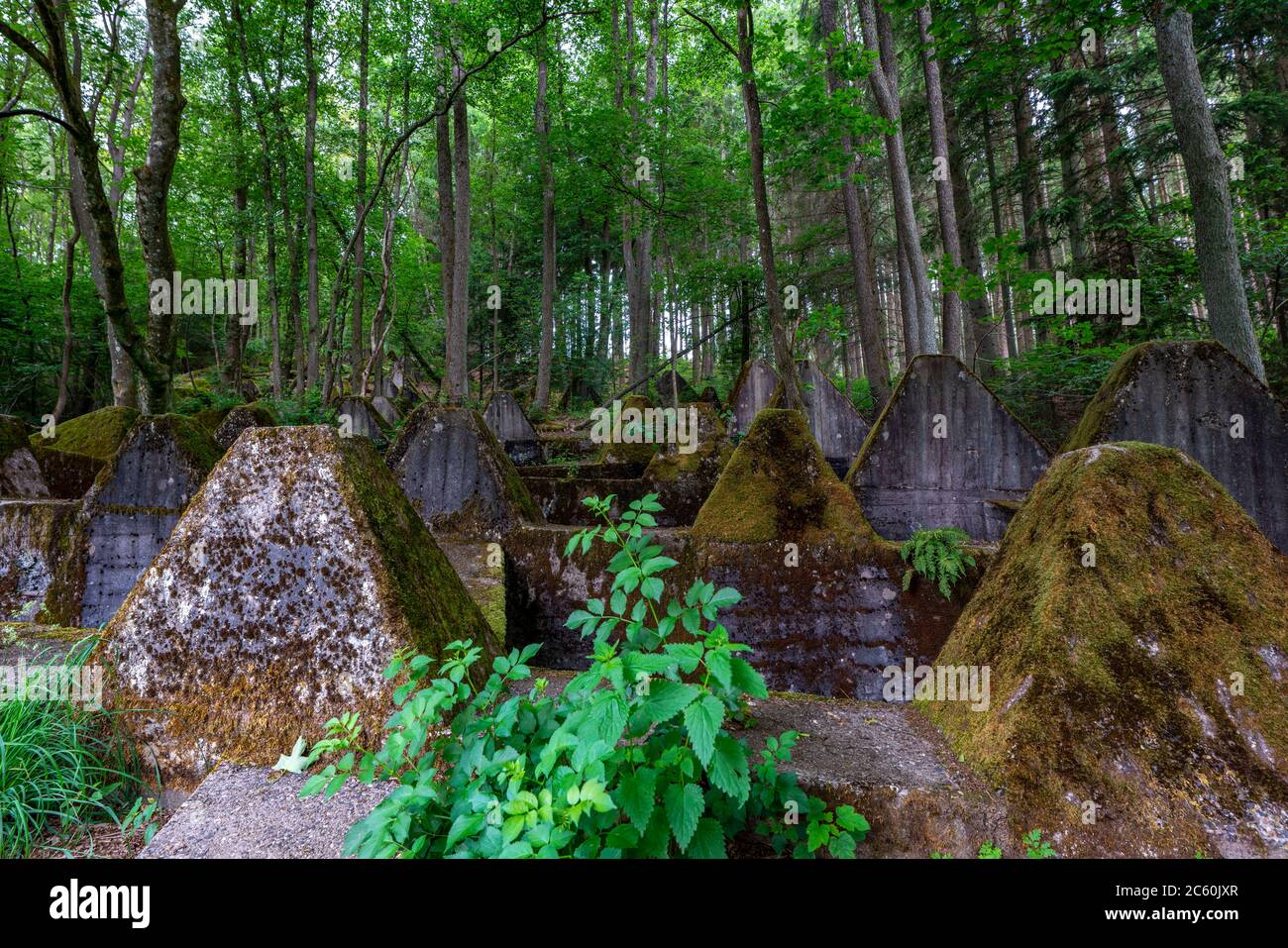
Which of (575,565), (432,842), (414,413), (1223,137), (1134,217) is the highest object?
(1223,137)

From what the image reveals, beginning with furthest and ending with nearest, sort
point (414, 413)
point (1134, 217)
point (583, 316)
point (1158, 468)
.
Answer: point (583, 316), point (1134, 217), point (414, 413), point (1158, 468)

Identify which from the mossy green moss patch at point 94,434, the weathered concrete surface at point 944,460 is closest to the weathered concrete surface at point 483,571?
the weathered concrete surface at point 944,460

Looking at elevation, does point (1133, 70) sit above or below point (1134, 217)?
above

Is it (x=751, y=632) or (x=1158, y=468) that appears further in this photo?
(x=751, y=632)

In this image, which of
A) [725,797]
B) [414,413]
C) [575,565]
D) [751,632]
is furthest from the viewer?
[414,413]

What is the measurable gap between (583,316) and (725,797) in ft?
75.4

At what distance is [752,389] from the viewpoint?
396 inches

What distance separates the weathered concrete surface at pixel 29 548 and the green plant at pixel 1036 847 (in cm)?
618

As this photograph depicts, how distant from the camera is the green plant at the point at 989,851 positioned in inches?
55.6

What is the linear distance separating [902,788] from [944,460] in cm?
383

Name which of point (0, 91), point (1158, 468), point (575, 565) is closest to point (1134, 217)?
point (1158, 468)

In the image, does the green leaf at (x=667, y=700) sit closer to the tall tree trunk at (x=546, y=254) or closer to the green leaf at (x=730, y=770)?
the green leaf at (x=730, y=770)
